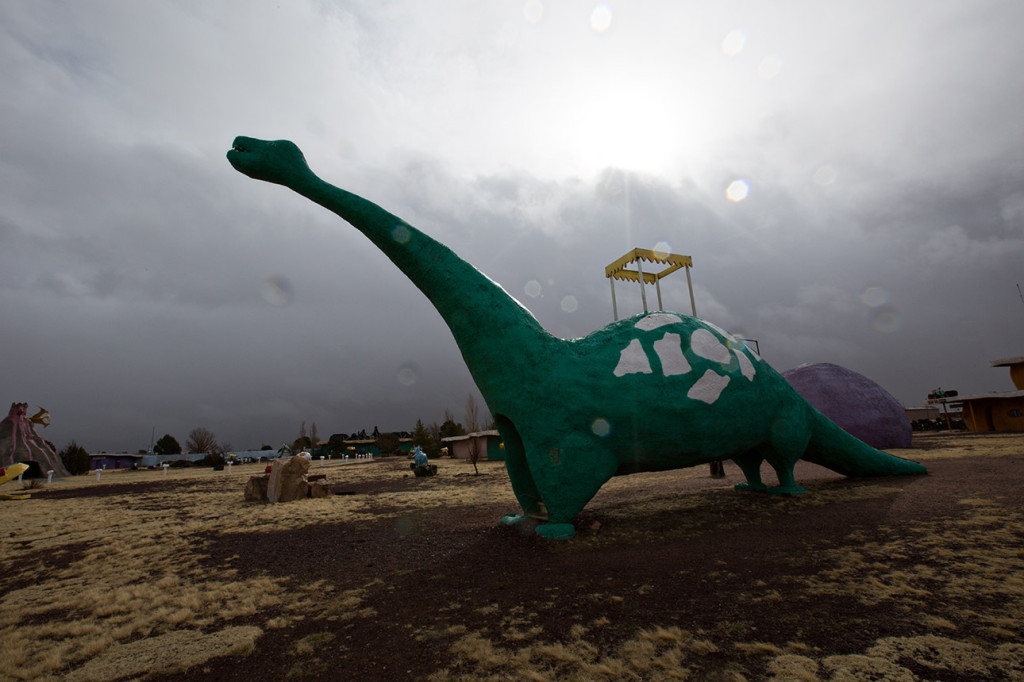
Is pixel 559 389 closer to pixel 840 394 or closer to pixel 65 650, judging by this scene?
pixel 65 650

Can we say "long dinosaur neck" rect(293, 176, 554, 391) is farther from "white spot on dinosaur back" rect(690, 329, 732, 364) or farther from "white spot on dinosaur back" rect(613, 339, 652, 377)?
"white spot on dinosaur back" rect(690, 329, 732, 364)

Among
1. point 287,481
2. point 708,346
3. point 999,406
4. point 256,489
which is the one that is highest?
point 708,346

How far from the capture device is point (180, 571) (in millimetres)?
4172

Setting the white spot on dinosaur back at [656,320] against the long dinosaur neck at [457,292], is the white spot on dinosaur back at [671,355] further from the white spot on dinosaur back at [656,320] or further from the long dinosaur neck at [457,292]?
the long dinosaur neck at [457,292]

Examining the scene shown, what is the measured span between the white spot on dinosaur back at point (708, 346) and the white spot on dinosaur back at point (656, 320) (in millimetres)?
309

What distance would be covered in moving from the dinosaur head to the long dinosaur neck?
141mm

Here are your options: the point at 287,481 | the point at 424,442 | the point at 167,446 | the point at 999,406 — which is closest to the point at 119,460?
the point at 167,446

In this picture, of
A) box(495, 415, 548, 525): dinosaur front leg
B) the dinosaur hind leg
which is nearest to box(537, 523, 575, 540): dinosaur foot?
box(495, 415, 548, 525): dinosaur front leg

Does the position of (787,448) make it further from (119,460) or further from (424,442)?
(119,460)

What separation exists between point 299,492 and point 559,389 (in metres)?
7.46

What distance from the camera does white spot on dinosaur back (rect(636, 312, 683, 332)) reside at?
551 cm

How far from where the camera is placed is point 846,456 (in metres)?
6.95

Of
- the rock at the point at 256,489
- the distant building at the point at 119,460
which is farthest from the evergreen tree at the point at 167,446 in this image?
the rock at the point at 256,489

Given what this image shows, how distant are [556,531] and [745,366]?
324 centimetres
